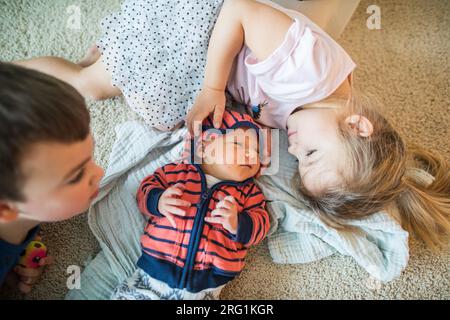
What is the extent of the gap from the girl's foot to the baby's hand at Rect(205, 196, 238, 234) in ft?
1.63

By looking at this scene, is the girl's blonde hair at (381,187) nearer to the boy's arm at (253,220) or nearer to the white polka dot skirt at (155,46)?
the boy's arm at (253,220)

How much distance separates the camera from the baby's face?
769 mm

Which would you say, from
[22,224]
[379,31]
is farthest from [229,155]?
[379,31]

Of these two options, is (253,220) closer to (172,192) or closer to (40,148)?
(172,192)

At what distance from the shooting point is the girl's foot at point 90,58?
95cm

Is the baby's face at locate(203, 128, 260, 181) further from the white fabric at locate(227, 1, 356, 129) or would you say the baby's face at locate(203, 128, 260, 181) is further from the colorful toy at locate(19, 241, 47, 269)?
the colorful toy at locate(19, 241, 47, 269)

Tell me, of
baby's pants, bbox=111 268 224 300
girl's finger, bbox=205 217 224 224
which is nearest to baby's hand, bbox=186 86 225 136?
girl's finger, bbox=205 217 224 224

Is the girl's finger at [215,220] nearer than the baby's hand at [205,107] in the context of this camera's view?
Yes

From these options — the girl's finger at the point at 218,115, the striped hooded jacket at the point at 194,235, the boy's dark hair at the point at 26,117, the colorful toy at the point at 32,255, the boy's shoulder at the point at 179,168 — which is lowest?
the colorful toy at the point at 32,255

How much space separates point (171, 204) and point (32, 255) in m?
0.27

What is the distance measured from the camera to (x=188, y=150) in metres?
0.83

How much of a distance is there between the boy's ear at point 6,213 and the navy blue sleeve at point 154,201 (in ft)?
0.80

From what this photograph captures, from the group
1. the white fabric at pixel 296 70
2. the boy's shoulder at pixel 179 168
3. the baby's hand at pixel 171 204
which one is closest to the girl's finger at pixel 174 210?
the baby's hand at pixel 171 204

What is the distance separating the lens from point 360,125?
75cm
